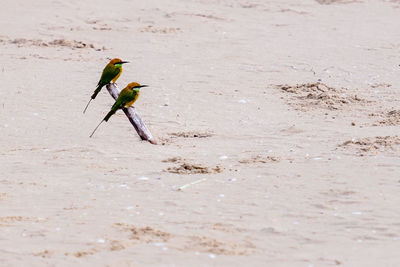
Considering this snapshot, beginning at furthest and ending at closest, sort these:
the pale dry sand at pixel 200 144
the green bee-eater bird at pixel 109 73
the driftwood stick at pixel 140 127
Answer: the green bee-eater bird at pixel 109 73
the driftwood stick at pixel 140 127
the pale dry sand at pixel 200 144

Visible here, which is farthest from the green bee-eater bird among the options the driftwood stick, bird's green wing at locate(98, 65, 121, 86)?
the driftwood stick

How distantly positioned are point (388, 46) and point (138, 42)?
3.70m

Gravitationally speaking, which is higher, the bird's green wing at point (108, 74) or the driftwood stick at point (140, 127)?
the bird's green wing at point (108, 74)

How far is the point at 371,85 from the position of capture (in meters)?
9.83

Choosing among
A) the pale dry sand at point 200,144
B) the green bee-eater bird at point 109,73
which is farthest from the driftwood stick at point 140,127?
the green bee-eater bird at point 109,73

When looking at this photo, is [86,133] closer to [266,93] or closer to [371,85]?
[266,93]

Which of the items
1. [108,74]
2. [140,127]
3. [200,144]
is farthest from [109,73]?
[200,144]

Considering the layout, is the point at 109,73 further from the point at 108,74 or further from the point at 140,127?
the point at 140,127

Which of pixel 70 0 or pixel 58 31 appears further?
pixel 70 0

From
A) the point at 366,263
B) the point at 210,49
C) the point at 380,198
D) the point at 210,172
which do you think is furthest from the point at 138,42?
the point at 366,263

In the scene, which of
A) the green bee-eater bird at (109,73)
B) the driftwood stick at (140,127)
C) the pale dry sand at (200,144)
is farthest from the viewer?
the green bee-eater bird at (109,73)

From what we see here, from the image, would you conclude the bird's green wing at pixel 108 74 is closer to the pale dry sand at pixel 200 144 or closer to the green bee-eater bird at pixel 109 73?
the green bee-eater bird at pixel 109 73

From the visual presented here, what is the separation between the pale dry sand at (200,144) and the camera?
15.3 ft

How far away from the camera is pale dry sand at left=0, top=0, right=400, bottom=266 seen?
4664 mm
